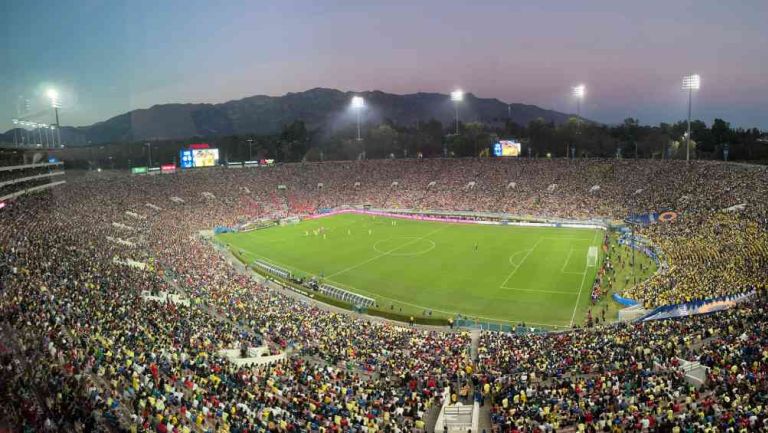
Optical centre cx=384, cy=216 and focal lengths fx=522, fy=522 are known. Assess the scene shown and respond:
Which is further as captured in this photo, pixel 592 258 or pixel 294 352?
pixel 592 258

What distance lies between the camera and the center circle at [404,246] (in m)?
49.9

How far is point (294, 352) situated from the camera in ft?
75.6

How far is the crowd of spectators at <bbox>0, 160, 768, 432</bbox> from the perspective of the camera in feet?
44.6

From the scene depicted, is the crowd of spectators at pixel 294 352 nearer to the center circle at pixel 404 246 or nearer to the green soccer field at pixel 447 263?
the green soccer field at pixel 447 263

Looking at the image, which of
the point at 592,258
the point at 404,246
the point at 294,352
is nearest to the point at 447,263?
the point at 404,246

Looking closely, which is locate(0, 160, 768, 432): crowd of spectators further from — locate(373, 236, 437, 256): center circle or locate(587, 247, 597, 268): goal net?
locate(373, 236, 437, 256): center circle

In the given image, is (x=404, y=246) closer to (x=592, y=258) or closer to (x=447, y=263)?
(x=447, y=263)

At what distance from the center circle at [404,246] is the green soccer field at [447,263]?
0.10m

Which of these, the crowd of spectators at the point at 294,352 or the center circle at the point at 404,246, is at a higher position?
the crowd of spectators at the point at 294,352

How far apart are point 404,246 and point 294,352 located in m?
30.3

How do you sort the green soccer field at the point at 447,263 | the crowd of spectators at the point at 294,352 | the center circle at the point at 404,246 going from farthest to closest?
the center circle at the point at 404,246 < the green soccer field at the point at 447,263 < the crowd of spectators at the point at 294,352

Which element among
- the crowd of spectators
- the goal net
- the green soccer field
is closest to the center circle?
the green soccer field

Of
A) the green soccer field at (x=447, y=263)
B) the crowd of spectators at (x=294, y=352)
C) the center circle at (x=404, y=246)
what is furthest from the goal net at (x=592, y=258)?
the center circle at (x=404, y=246)

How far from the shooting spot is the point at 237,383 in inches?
685
